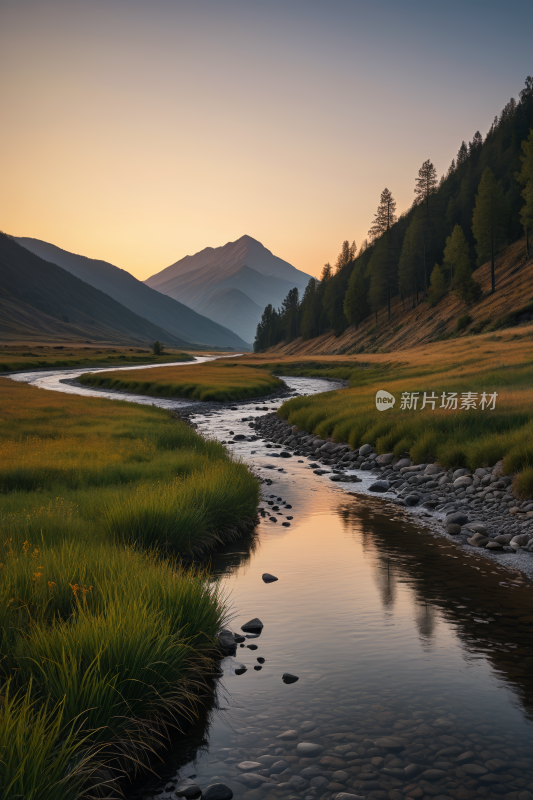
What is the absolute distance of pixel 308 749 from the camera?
5.89 metres

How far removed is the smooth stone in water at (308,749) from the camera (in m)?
5.82

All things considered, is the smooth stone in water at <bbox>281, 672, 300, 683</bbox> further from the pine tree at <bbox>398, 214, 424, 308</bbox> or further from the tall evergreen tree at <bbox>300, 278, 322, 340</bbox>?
the tall evergreen tree at <bbox>300, 278, 322, 340</bbox>

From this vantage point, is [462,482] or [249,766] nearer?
[249,766]

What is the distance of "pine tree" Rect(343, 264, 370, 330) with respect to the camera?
129m

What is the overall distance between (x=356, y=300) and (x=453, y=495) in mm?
116565

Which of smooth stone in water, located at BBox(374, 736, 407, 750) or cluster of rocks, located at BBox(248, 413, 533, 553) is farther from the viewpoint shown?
cluster of rocks, located at BBox(248, 413, 533, 553)

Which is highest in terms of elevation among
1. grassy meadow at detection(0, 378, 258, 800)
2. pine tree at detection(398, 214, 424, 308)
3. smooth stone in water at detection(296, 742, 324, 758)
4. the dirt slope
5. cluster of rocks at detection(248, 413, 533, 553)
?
pine tree at detection(398, 214, 424, 308)

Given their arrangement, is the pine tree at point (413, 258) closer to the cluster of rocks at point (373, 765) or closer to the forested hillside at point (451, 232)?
the forested hillside at point (451, 232)

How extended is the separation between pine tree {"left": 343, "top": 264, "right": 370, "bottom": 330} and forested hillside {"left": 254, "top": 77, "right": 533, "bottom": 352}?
0.24 meters

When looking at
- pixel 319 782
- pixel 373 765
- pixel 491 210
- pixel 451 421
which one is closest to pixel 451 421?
pixel 451 421

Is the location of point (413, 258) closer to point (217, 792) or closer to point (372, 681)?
point (372, 681)

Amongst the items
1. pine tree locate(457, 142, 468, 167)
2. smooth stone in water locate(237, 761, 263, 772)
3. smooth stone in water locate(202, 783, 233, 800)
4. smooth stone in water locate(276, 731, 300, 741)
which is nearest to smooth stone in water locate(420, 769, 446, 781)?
smooth stone in water locate(276, 731, 300, 741)

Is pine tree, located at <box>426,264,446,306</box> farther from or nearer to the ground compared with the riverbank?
farther from the ground

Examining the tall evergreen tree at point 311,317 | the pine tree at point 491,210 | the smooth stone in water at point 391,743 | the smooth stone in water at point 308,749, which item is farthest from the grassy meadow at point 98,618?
the tall evergreen tree at point 311,317
